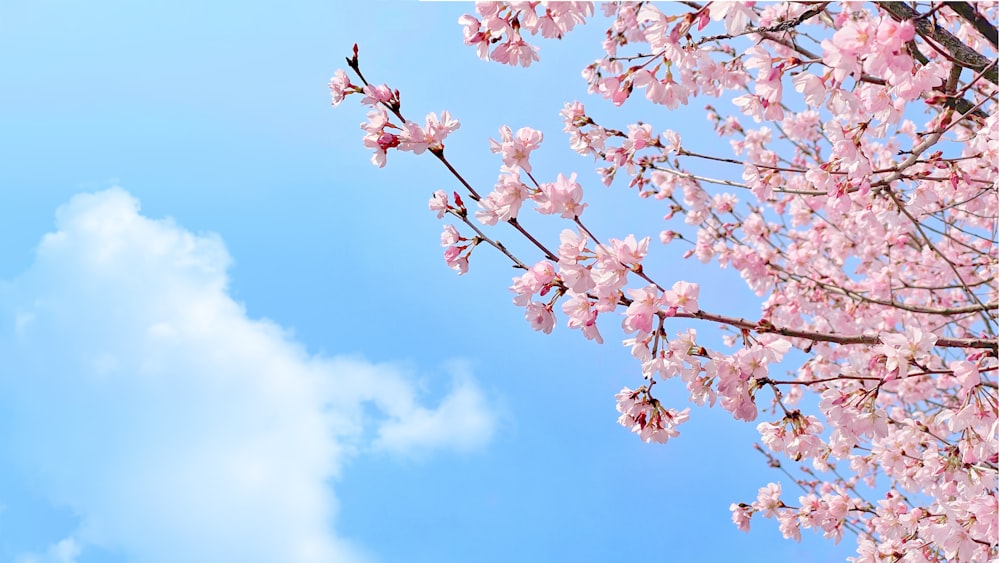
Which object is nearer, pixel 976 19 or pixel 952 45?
pixel 976 19

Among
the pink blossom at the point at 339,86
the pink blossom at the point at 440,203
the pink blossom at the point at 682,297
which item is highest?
the pink blossom at the point at 339,86

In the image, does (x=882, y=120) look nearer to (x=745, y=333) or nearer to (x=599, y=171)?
(x=745, y=333)

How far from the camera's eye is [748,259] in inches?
249

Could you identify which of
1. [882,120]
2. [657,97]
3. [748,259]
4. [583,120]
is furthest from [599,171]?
[748,259]

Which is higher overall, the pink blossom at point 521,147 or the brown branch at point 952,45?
the brown branch at point 952,45

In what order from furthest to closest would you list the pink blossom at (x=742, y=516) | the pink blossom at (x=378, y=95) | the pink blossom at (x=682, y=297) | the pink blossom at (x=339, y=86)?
the pink blossom at (x=742, y=516), the pink blossom at (x=339, y=86), the pink blossom at (x=378, y=95), the pink blossom at (x=682, y=297)

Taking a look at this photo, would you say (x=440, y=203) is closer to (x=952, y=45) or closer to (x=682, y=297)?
(x=682, y=297)

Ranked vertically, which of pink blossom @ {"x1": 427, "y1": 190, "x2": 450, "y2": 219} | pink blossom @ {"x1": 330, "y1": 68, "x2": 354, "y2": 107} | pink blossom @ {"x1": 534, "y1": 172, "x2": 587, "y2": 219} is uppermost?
pink blossom @ {"x1": 330, "y1": 68, "x2": 354, "y2": 107}

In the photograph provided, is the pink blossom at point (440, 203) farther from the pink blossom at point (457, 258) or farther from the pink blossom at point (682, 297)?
the pink blossom at point (682, 297)

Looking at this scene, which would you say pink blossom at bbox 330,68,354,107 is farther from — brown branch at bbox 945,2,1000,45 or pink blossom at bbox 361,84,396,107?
brown branch at bbox 945,2,1000,45

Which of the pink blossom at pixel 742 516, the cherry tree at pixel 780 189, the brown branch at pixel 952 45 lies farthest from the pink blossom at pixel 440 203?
the pink blossom at pixel 742 516

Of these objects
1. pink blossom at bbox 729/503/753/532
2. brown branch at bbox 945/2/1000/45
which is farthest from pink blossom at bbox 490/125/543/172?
pink blossom at bbox 729/503/753/532

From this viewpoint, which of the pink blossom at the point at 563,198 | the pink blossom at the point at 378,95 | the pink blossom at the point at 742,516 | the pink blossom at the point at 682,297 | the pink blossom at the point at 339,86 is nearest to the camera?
the pink blossom at the point at 682,297

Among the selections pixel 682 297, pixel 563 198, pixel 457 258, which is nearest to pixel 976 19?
pixel 682 297
